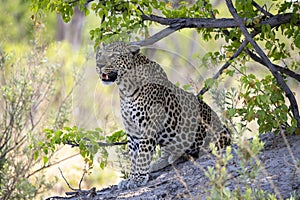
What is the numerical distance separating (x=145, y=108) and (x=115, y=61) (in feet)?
1.97

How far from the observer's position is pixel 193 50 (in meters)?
8.02

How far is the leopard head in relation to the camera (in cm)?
734

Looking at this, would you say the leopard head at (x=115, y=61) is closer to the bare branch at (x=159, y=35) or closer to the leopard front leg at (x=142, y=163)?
the bare branch at (x=159, y=35)

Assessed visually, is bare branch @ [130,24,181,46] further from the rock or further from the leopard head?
the rock

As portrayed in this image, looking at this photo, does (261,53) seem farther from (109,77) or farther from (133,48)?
(109,77)

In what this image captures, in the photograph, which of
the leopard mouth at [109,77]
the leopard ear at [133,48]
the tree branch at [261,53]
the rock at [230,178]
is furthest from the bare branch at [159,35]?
the rock at [230,178]

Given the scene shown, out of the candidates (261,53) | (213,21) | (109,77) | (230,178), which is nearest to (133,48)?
(109,77)

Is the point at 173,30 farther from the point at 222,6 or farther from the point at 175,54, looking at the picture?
the point at 222,6

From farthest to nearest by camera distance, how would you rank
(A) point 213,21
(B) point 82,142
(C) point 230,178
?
1. (A) point 213,21
2. (B) point 82,142
3. (C) point 230,178

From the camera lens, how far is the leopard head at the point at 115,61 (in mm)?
7344

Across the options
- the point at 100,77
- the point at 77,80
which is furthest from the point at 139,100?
the point at 77,80

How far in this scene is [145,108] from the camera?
743 cm

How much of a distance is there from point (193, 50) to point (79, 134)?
1712 mm

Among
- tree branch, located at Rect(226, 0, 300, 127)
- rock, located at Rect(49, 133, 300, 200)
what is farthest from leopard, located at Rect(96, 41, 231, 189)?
tree branch, located at Rect(226, 0, 300, 127)
